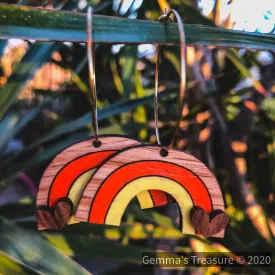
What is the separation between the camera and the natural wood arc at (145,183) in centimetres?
37

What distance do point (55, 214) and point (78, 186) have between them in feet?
0.12

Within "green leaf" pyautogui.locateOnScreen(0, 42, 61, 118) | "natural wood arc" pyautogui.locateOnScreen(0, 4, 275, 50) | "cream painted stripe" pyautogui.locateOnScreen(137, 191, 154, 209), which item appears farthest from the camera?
"green leaf" pyautogui.locateOnScreen(0, 42, 61, 118)

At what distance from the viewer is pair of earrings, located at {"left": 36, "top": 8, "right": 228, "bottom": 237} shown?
1.22 ft

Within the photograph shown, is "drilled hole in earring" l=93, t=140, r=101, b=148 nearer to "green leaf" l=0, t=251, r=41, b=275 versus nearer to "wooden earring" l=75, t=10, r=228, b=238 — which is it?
"wooden earring" l=75, t=10, r=228, b=238

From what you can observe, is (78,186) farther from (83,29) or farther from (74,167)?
(83,29)

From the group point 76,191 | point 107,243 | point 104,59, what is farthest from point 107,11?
point 76,191

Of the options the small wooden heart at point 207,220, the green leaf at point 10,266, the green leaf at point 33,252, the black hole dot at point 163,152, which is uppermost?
the black hole dot at point 163,152

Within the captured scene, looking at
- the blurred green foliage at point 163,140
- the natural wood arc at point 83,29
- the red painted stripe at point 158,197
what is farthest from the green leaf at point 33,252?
the natural wood arc at point 83,29

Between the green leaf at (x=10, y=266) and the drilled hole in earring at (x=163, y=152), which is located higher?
the drilled hole in earring at (x=163, y=152)

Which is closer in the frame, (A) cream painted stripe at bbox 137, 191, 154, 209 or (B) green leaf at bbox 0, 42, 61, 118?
(A) cream painted stripe at bbox 137, 191, 154, 209

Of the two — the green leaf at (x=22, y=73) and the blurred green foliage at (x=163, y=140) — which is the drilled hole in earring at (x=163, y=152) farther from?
the green leaf at (x=22, y=73)

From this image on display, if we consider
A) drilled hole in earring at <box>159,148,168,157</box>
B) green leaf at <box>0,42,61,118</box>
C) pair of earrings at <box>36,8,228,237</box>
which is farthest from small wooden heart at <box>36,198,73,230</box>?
green leaf at <box>0,42,61,118</box>

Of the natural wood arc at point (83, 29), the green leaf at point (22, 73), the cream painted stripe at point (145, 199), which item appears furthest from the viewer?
the green leaf at point (22, 73)

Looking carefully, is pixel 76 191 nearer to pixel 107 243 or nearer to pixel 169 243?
pixel 107 243
